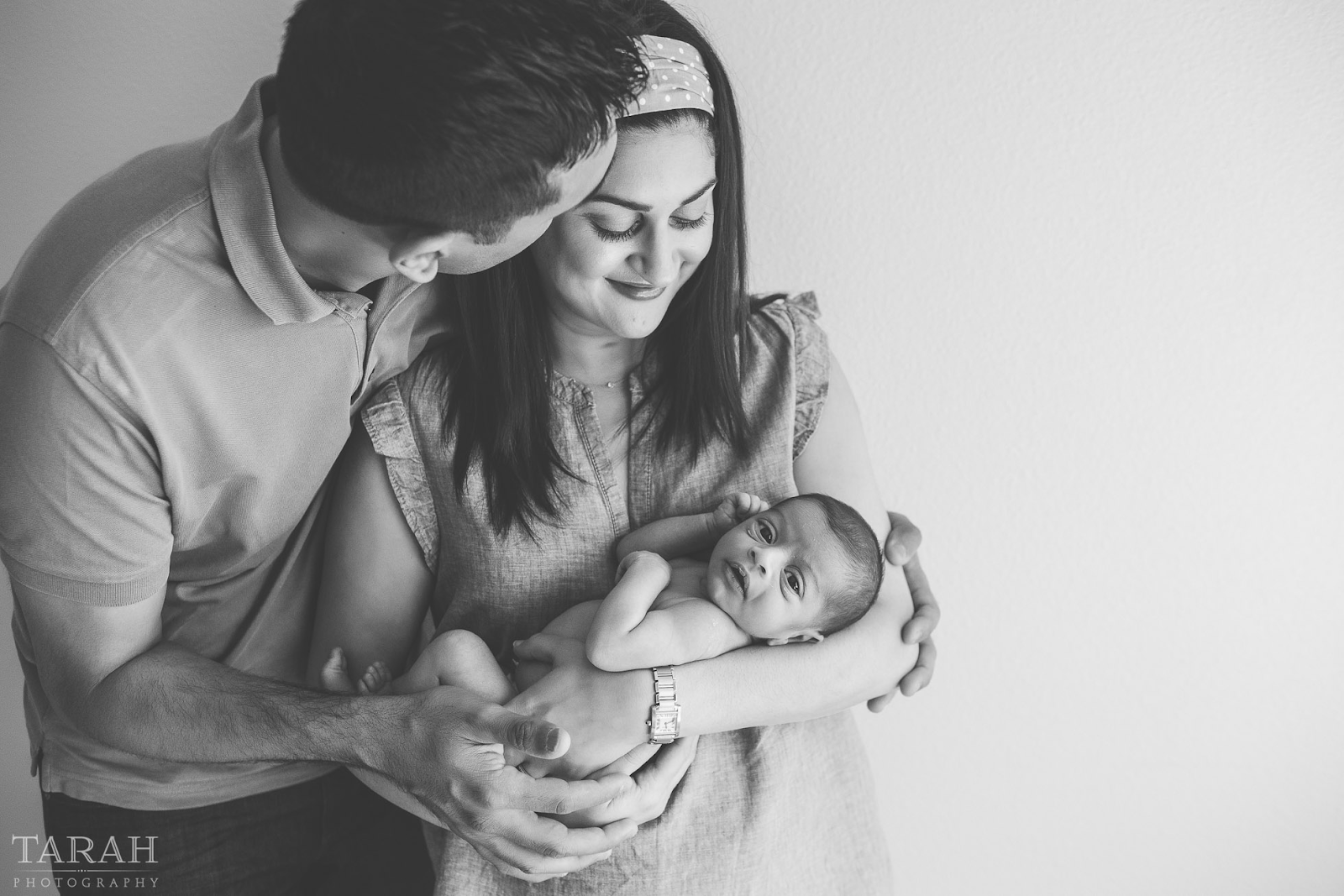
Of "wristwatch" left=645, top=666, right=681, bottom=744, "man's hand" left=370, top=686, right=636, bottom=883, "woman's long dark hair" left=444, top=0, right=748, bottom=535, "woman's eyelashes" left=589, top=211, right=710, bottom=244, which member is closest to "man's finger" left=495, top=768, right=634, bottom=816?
"man's hand" left=370, top=686, right=636, bottom=883

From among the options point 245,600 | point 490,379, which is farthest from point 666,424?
point 245,600

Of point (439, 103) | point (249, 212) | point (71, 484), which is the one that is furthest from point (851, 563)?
point (71, 484)

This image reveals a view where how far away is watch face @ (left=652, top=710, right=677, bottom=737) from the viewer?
155 centimetres

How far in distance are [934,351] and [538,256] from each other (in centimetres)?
94

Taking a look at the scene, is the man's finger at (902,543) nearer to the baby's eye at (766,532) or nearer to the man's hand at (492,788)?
the baby's eye at (766,532)

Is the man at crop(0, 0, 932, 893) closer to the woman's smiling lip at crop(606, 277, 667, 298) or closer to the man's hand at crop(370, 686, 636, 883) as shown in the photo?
the man's hand at crop(370, 686, 636, 883)

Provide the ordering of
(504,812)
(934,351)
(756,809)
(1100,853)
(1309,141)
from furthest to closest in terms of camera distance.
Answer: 1. (1100,853)
2. (934,351)
3. (1309,141)
4. (756,809)
5. (504,812)

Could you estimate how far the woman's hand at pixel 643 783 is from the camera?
1.52 meters

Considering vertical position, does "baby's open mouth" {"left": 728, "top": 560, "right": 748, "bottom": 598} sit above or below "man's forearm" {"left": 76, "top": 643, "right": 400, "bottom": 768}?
above

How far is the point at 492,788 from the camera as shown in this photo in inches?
56.9

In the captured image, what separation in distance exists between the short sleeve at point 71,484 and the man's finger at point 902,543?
1302 mm

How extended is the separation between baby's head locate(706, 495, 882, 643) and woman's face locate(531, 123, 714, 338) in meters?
0.42

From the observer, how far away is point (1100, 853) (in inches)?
93.4

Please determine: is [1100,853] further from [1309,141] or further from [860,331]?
[1309,141]
